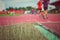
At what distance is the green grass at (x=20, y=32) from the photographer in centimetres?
114

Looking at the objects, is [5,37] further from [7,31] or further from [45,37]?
[45,37]

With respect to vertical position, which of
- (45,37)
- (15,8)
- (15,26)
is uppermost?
(15,8)

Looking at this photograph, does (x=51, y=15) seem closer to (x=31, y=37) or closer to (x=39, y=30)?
(x=39, y=30)

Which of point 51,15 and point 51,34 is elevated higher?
point 51,15

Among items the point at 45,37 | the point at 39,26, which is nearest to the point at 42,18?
the point at 39,26

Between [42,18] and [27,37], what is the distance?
26cm

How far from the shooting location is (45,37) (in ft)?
3.75

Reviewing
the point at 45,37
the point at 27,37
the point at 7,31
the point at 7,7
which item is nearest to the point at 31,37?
the point at 27,37

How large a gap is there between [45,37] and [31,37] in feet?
0.46

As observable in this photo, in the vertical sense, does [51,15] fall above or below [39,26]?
above

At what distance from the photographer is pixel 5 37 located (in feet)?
3.74

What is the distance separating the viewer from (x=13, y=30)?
116cm

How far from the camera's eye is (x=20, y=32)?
3.80 ft

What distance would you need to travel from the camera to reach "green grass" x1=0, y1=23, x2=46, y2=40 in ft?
3.74
